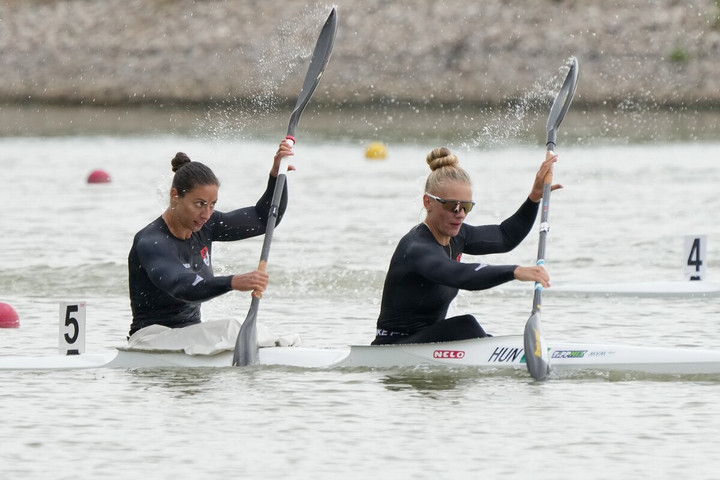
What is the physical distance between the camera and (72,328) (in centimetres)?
947

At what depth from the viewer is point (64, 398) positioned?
8.94m

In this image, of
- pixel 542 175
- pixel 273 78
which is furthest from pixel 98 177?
pixel 273 78

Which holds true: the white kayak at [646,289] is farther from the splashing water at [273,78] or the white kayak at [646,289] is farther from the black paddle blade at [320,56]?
the splashing water at [273,78]

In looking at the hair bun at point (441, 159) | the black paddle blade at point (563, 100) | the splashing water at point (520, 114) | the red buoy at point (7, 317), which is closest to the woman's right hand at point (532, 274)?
the hair bun at point (441, 159)

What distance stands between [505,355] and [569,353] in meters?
0.36

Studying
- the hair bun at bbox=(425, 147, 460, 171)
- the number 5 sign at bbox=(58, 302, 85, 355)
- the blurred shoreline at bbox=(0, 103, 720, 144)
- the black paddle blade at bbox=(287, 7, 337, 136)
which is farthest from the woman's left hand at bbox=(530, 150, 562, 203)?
the blurred shoreline at bbox=(0, 103, 720, 144)

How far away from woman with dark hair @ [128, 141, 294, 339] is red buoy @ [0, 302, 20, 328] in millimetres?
2469

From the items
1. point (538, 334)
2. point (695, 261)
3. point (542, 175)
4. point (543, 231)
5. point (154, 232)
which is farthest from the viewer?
point (695, 261)

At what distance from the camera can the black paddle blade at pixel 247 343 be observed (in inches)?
363

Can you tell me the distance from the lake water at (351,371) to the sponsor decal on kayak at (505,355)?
0.38 ft

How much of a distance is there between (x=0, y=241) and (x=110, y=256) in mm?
1865

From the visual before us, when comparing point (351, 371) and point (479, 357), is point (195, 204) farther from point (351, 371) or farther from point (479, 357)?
point (479, 357)

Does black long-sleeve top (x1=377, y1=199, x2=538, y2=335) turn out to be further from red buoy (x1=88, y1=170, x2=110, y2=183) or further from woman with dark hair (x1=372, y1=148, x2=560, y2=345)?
red buoy (x1=88, y1=170, x2=110, y2=183)

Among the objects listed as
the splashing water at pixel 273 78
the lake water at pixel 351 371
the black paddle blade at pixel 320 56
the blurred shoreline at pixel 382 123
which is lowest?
the lake water at pixel 351 371
